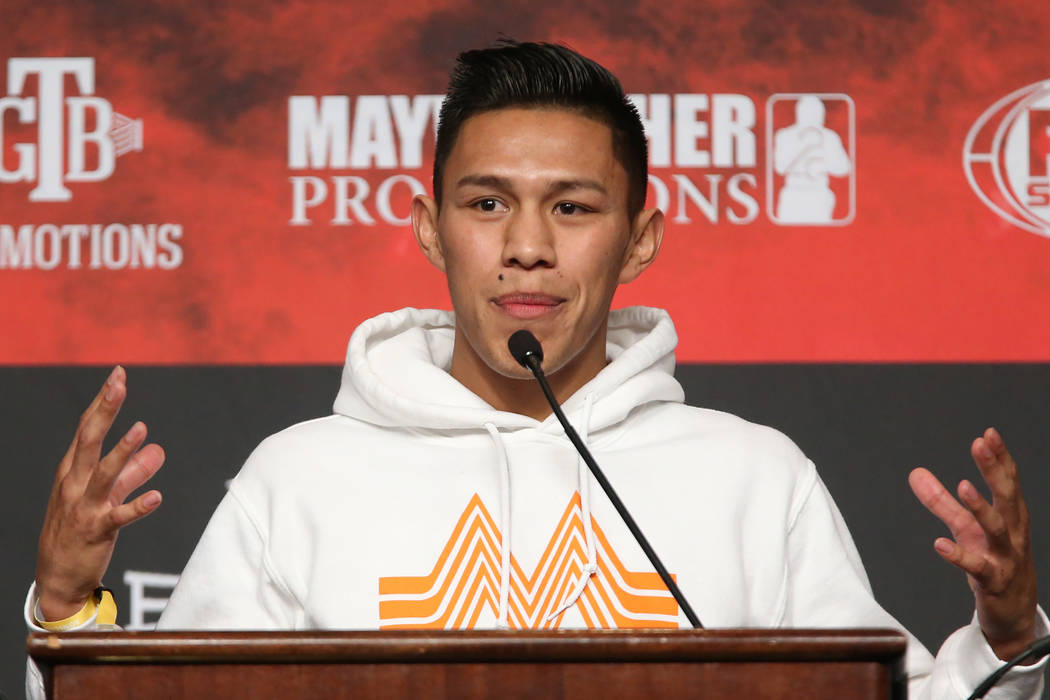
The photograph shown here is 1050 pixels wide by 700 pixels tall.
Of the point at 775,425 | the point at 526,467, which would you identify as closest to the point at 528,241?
the point at 526,467

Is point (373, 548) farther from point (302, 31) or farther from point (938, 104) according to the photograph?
point (938, 104)

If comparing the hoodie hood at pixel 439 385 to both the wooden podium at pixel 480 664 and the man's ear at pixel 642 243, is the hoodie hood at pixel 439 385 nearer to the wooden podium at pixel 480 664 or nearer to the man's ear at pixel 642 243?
the man's ear at pixel 642 243

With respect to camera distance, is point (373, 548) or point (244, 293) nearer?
point (373, 548)

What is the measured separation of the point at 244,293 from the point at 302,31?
1.79 ft

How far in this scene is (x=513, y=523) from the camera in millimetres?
1719

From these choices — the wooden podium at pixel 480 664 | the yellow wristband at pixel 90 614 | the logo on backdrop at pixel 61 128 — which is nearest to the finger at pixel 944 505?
the wooden podium at pixel 480 664

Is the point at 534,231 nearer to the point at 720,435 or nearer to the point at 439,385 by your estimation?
the point at 439,385

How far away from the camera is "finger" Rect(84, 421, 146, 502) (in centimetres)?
139

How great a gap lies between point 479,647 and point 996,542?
703mm

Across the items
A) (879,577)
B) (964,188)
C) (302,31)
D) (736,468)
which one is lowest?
(879,577)

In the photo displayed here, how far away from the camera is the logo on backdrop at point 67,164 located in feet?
8.56

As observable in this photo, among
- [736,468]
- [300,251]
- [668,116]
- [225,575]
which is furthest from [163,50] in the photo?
[736,468]

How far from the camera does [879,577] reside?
253 centimetres

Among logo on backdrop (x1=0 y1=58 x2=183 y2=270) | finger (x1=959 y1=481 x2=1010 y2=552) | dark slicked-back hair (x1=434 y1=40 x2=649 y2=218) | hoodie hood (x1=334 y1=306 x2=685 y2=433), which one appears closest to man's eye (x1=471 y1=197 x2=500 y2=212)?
dark slicked-back hair (x1=434 y1=40 x2=649 y2=218)
